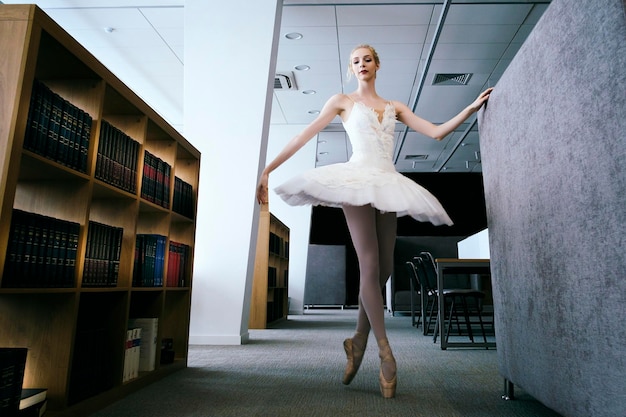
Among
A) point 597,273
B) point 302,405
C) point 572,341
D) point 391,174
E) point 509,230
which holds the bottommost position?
point 302,405

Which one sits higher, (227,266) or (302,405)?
(227,266)

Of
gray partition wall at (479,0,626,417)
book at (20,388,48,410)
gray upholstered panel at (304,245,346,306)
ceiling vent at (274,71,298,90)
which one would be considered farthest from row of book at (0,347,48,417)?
gray upholstered panel at (304,245,346,306)

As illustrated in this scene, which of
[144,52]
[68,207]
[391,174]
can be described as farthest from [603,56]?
[144,52]

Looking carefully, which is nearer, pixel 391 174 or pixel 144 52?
pixel 391 174

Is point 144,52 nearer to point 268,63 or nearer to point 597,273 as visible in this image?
point 268,63

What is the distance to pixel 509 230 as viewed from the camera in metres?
1.63

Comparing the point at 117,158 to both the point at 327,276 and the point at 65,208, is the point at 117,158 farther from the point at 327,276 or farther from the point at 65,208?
the point at 327,276

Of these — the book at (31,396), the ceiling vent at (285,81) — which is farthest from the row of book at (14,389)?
the ceiling vent at (285,81)

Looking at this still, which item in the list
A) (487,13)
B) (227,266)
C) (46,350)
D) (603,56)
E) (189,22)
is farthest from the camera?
(487,13)

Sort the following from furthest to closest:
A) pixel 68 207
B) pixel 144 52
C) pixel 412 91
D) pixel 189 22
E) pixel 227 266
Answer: pixel 412 91
pixel 144 52
pixel 189 22
pixel 227 266
pixel 68 207

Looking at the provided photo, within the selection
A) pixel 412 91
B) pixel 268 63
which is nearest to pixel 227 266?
pixel 268 63

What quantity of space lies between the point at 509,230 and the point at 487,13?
429cm

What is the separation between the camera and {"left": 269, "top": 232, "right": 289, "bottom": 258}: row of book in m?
6.01

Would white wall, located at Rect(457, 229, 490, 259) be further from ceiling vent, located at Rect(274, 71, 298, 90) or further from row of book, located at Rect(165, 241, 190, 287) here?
row of book, located at Rect(165, 241, 190, 287)
